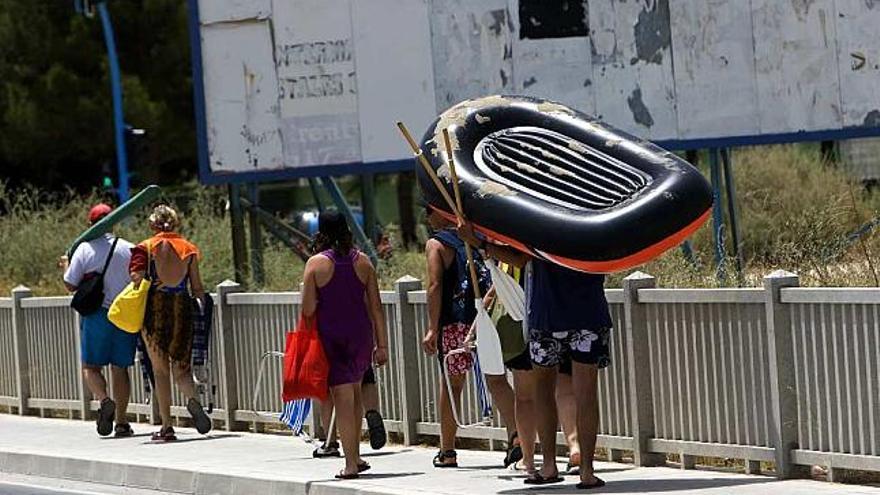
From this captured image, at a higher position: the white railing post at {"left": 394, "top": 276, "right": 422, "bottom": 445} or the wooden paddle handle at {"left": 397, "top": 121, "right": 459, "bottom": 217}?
the wooden paddle handle at {"left": 397, "top": 121, "right": 459, "bottom": 217}

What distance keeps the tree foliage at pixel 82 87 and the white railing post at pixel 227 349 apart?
32.9 metres

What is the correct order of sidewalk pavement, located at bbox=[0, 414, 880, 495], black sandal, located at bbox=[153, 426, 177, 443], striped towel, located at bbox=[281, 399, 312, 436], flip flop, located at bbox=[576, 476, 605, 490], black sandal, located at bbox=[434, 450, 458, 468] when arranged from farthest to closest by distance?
black sandal, located at bbox=[153, 426, 177, 443], striped towel, located at bbox=[281, 399, 312, 436], black sandal, located at bbox=[434, 450, 458, 468], sidewalk pavement, located at bbox=[0, 414, 880, 495], flip flop, located at bbox=[576, 476, 605, 490]

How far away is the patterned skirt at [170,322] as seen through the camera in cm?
1573

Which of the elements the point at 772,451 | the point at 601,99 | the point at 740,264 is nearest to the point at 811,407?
the point at 772,451

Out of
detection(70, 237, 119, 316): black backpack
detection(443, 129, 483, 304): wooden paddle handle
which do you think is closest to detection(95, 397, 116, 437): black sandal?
detection(70, 237, 119, 316): black backpack

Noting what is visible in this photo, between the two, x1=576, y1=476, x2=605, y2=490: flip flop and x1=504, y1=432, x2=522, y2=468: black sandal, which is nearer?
x1=576, y1=476, x2=605, y2=490: flip flop

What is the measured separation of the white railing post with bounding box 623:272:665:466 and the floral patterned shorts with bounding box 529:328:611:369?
2.97 feet

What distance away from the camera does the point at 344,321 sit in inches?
514

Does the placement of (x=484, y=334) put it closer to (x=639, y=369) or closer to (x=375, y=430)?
(x=639, y=369)

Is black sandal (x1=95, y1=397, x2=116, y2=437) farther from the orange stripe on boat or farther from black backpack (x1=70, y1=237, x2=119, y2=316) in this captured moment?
the orange stripe on boat

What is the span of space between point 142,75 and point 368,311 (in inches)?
1556

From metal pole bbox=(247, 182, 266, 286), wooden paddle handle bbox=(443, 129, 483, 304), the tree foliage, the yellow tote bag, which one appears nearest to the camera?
wooden paddle handle bbox=(443, 129, 483, 304)

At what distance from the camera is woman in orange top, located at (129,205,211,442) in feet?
51.3

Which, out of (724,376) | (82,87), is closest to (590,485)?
(724,376)
